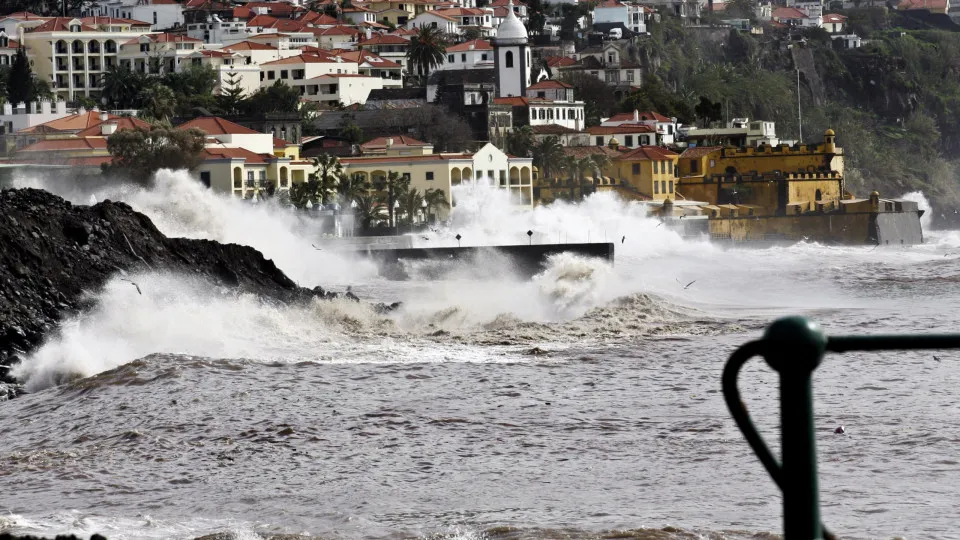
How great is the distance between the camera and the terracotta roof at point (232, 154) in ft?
242

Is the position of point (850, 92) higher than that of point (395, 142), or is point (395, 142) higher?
point (850, 92)

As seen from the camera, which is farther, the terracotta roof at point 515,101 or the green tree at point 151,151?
the terracotta roof at point 515,101

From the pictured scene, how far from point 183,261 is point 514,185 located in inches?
2137

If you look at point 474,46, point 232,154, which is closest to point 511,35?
point 474,46

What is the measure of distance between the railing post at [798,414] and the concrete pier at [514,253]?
152ft

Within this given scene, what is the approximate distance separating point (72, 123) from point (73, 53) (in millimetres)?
28723

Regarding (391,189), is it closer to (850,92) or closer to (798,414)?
(798,414)

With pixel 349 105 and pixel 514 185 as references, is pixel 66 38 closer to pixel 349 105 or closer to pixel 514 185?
pixel 349 105

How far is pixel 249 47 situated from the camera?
379 feet

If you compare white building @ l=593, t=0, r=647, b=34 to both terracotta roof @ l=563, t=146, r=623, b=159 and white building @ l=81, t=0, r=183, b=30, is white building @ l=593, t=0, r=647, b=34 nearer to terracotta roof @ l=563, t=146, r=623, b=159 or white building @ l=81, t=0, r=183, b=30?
white building @ l=81, t=0, r=183, b=30

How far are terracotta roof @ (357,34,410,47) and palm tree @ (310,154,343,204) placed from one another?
46141 millimetres

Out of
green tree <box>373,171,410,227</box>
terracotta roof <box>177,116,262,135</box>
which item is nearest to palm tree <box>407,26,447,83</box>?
terracotta roof <box>177,116,262,135</box>

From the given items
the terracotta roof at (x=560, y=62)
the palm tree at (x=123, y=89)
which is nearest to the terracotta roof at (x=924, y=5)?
the terracotta roof at (x=560, y=62)

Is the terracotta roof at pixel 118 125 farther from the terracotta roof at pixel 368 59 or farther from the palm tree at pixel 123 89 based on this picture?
the terracotta roof at pixel 368 59
